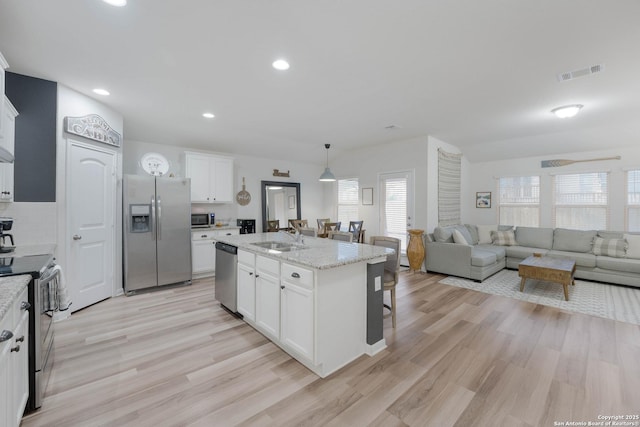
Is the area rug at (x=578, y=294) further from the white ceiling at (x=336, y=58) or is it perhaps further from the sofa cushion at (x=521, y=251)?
the white ceiling at (x=336, y=58)

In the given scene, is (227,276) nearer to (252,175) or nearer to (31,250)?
(31,250)

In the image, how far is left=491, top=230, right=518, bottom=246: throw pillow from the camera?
572 centimetres

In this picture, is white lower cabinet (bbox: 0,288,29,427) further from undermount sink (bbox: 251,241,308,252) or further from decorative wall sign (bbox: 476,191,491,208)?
decorative wall sign (bbox: 476,191,491,208)

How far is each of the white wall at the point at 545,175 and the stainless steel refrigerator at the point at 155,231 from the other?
6212 millimetres

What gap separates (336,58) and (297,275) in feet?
6.43

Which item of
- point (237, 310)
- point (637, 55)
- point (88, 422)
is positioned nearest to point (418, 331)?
point (237, 310)

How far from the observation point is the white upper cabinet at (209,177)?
16.5 feet

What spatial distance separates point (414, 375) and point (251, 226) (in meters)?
4.52

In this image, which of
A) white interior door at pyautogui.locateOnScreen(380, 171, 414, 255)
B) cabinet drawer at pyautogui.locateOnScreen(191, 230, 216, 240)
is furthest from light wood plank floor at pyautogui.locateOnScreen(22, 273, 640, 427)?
white interior door at pyautogui.locateOnScreen(380, 171, 414, 255)

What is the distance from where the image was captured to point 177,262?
4.38 meters

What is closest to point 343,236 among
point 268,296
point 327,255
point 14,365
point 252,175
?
point 327,255

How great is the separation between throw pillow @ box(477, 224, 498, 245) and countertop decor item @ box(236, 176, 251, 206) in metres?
5.23

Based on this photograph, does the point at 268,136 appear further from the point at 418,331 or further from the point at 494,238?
the point at 494,238

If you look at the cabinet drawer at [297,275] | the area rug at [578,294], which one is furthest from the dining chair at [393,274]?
the area rug at [578,294]
